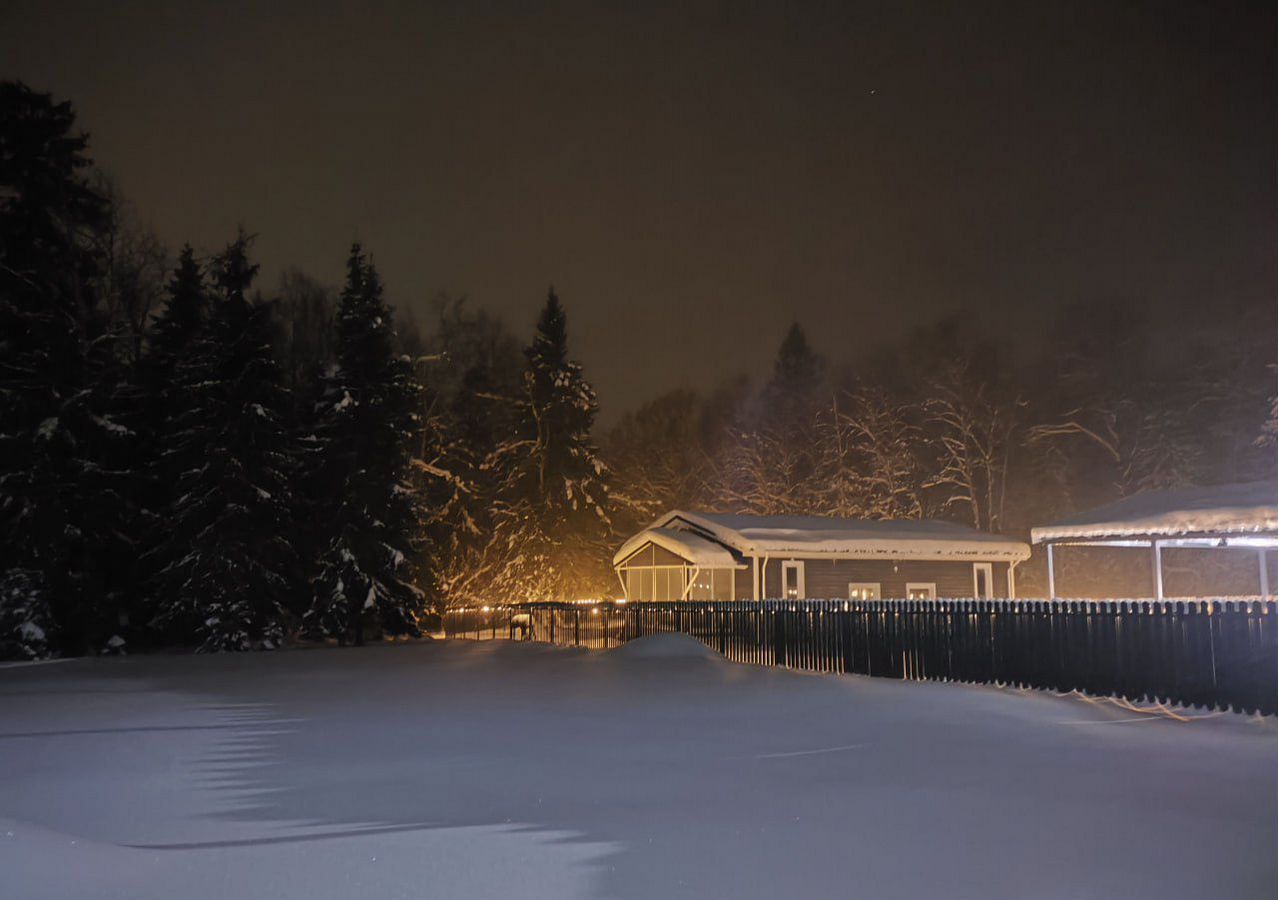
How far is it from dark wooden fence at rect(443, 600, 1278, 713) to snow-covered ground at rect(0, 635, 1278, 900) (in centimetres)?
86

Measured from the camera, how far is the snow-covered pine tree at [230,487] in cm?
3170

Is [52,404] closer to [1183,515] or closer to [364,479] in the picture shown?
[364,479]

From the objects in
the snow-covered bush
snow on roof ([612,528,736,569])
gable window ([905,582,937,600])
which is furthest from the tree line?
gable window ([905,582,937,600])

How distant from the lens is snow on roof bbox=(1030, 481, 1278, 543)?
86.8ft

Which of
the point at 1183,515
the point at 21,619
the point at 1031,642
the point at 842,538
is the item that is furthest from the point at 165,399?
the point at 1183,515

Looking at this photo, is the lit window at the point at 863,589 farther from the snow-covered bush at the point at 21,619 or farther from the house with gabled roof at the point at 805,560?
the snow-covered bush at the point at 21,619

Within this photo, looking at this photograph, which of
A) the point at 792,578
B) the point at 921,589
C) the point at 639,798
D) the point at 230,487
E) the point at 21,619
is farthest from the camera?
the point at 921,589

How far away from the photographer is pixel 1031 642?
17016 mm

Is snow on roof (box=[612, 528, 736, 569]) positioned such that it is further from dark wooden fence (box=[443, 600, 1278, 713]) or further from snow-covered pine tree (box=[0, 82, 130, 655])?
snow-covered pine tree (box=[0, 82, 130, 655])

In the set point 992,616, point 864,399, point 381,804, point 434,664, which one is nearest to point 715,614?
point 434,664

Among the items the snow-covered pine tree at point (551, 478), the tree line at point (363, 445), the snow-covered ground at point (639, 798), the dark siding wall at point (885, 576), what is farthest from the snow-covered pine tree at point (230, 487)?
the snow-covered pine tree at point (551, 478)

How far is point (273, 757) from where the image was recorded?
1105cm

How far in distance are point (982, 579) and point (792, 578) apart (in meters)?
8.55

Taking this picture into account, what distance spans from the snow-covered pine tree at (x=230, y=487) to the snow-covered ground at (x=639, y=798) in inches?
597
